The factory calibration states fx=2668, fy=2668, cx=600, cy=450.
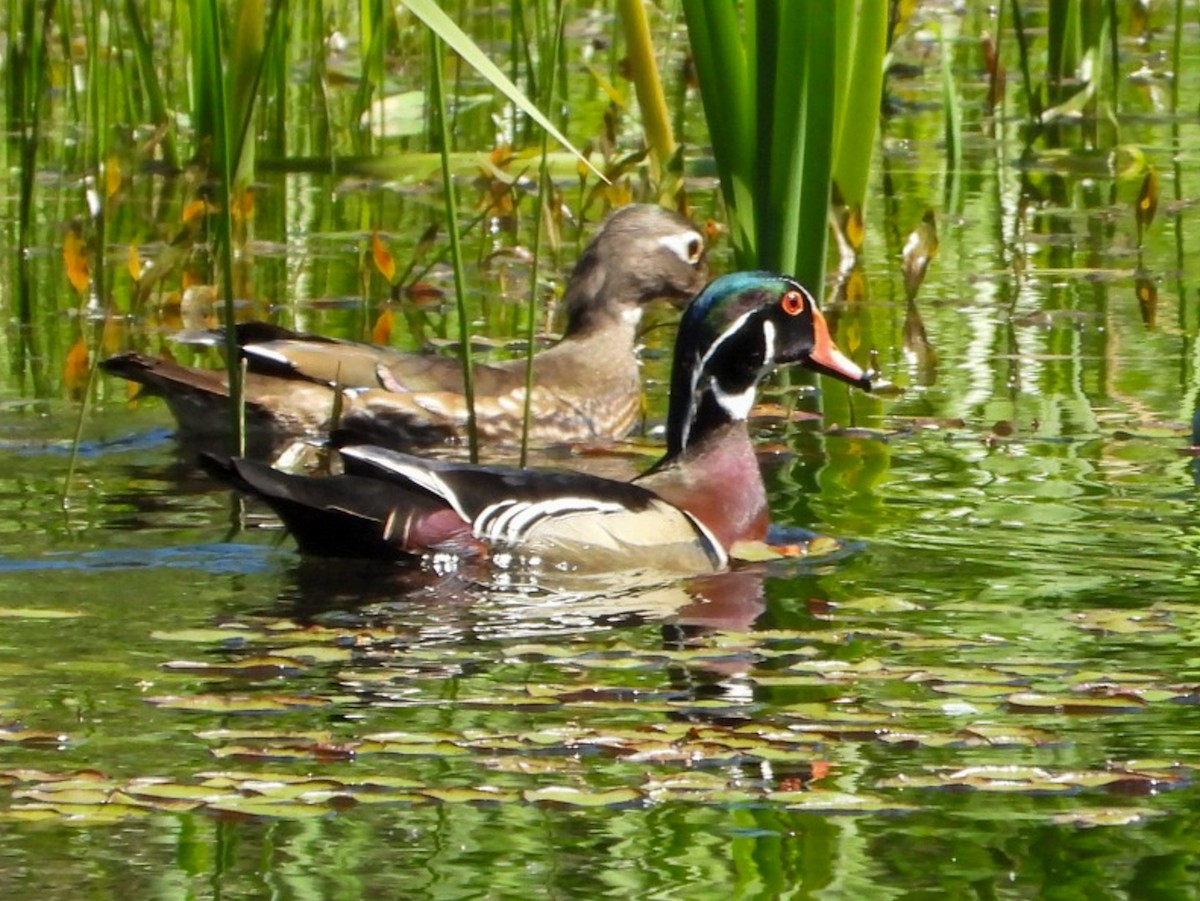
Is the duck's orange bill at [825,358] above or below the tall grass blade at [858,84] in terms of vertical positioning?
below

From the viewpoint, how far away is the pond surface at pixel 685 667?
4.36 metres

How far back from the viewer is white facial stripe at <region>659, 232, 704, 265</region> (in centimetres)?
992

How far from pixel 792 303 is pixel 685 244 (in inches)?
80.9

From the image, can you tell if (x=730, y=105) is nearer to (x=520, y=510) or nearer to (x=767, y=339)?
(x=767, y=339)

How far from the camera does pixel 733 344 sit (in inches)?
309

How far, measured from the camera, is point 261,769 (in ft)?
15.8

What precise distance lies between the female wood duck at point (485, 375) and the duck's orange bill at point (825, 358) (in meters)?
1.40

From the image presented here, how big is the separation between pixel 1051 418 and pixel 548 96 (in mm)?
2889

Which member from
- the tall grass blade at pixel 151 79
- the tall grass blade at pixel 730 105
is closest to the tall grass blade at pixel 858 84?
the tall grass blade at pixel 730 105

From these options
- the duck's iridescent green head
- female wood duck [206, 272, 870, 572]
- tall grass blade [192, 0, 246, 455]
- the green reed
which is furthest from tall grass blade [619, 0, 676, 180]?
tall grass blade [192, 0, 246, 455]

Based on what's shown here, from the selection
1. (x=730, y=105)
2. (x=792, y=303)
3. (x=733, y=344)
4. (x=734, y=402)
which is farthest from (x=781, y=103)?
(x=734, y=402)

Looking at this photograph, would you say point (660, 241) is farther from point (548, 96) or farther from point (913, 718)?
point (913, 718)

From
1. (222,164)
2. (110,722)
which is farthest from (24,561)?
(110,722)

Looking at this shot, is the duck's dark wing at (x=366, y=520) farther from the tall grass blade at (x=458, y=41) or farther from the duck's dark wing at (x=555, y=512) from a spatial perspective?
the tall grass blade at (x=458, y=41)
